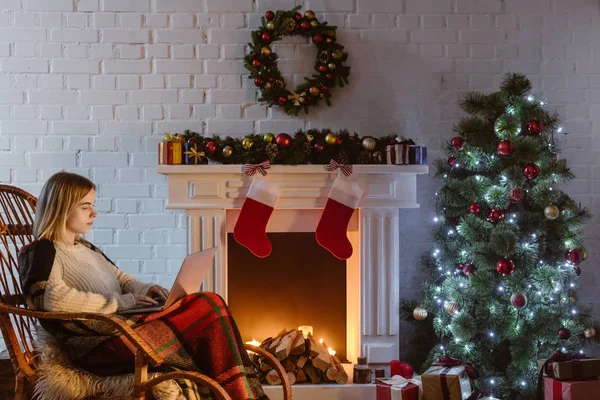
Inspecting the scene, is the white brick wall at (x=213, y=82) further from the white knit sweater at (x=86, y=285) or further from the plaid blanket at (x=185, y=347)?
the plaid blanket at (x=185, y=347)

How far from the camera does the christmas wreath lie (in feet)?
11.6

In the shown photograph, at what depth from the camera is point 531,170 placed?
3.04 metres

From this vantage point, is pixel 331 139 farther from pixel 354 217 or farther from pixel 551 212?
pixel 551 212

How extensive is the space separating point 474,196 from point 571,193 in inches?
34.0

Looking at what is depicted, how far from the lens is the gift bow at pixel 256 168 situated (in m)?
3.17

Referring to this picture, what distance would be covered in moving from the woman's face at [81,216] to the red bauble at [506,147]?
5.91 ft

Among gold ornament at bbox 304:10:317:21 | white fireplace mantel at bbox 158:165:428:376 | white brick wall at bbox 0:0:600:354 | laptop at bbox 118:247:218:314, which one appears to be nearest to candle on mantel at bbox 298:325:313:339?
white fireplace mantel at bbox 158:165:428:376

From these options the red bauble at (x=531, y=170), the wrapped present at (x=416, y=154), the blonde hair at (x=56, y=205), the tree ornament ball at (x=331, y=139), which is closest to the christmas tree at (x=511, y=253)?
the red bauble at (x=531, y=170)

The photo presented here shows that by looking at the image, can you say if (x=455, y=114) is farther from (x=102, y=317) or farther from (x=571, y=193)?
(x=102, y=317)

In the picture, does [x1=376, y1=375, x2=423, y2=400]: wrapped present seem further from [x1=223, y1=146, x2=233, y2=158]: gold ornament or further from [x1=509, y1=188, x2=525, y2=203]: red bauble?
[x1=223, y1=146, x2=233, y2=158]: gold ornament

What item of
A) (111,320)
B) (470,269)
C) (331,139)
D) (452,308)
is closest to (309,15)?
(331,139)

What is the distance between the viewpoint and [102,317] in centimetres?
212

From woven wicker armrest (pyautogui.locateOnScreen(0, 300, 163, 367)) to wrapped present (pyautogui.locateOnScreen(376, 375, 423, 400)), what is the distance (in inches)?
46.2

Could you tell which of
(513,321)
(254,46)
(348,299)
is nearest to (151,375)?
(348,299)
